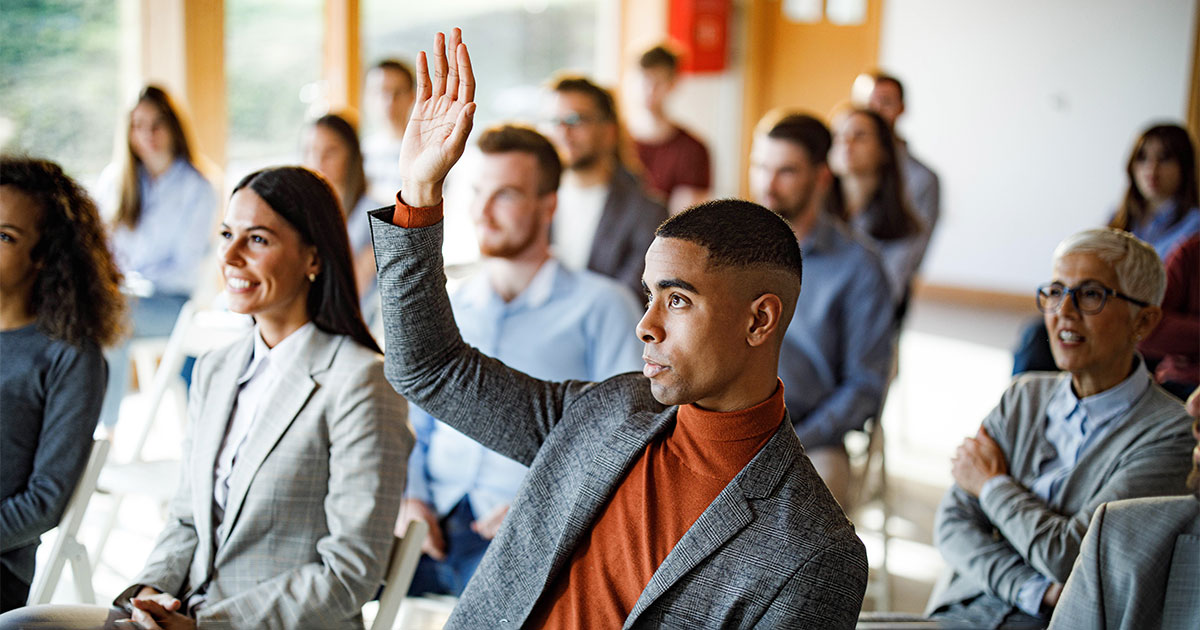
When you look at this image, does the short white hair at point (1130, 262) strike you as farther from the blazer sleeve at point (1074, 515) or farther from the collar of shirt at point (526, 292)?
the collar of shirt at point (526, 292)

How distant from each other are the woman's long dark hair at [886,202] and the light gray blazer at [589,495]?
10.4 ft

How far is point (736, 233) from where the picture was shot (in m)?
1.50

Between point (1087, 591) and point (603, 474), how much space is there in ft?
2.45

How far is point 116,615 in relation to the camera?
181cm

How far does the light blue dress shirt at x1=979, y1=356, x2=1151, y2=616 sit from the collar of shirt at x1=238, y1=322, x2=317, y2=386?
1.27 m

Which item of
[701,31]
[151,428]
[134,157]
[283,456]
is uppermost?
[701,31]

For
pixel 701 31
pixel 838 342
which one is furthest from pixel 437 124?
pixel 701 31

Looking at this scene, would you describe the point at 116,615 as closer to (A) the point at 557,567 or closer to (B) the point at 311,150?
(A) the point at 557,567

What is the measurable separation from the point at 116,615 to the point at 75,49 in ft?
13.2

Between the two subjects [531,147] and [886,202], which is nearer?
[531,147]

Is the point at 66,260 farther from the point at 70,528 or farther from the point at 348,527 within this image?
the point at 348,527

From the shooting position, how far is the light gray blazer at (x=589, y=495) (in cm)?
141

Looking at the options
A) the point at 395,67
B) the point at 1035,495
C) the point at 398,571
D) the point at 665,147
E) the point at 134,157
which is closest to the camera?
the point at 398,571

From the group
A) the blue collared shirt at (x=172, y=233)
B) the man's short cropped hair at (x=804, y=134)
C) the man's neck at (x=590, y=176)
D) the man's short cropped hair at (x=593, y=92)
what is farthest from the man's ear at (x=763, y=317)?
the blue collared shirt at (x=172, y=233)
